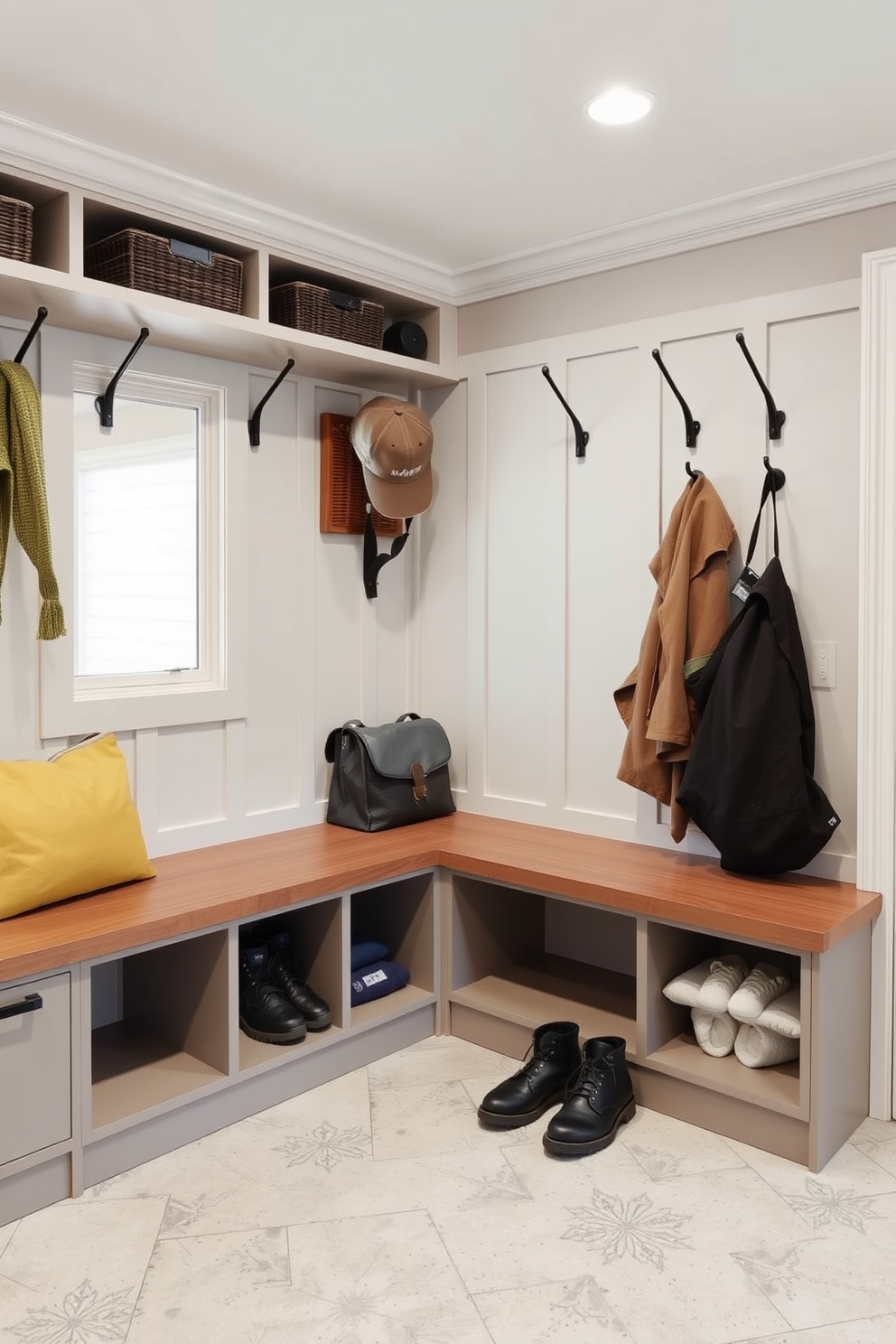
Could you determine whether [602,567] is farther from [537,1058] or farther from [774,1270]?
[774,1270]

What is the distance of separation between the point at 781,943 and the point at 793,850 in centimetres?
34

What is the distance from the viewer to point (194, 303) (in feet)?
8.94

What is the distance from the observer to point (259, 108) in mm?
2305

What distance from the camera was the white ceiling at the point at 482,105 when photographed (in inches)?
77.5

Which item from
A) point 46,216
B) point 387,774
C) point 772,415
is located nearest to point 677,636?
point 772,415

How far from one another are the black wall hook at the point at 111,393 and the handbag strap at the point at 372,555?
3.05ft

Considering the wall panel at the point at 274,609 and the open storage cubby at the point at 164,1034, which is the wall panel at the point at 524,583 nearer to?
the wall panel at the point at 274,609

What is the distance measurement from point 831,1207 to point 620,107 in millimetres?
2412

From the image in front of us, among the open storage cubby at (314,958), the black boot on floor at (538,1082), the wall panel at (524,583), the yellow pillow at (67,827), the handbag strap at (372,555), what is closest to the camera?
the yellow pillow at (67,827)

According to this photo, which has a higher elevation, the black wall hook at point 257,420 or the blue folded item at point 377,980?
the black wall hook at point 257,420

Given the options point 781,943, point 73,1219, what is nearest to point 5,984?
point 73,1219

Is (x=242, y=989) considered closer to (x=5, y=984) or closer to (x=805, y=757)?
(x=5, y=984)

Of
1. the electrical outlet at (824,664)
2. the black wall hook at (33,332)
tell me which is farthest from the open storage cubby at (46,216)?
the electrical outlet at (824,664)

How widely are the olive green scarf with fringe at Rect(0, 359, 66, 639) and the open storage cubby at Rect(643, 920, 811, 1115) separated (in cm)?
172
